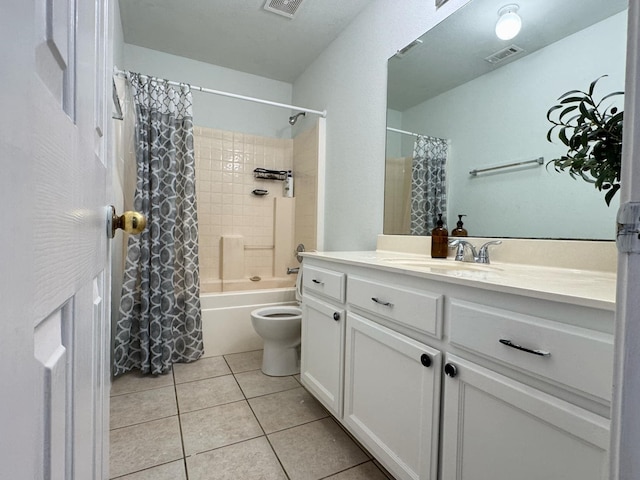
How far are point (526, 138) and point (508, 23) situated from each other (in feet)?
1.66

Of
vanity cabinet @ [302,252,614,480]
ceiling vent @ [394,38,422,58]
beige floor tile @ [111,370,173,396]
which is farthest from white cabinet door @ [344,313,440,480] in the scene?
ceiling vent @ [394,38,422,58]

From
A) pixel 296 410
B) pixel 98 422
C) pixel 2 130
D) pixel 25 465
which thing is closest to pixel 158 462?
pixel 296 410

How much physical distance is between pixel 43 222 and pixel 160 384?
1.96m

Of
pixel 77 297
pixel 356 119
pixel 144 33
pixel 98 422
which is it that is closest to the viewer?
pixel 77 297

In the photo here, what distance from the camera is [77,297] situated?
1.25 feet

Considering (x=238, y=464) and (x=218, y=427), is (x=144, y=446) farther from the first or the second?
(x=238, y=464)

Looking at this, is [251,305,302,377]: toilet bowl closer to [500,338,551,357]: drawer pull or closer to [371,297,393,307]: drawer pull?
[371,297,393,307]: drawer pull

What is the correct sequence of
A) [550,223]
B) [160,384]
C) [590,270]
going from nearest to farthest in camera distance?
[590,270], [550,223], [160,384]

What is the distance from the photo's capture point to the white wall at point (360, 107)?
1.79 metres

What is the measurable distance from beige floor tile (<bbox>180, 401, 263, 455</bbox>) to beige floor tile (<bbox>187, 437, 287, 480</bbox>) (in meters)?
0.05

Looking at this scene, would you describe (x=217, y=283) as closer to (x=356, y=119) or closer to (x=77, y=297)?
(x=356, y=119)

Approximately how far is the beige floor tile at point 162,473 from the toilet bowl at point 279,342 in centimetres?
81

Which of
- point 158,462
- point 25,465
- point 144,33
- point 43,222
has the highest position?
point 144,33

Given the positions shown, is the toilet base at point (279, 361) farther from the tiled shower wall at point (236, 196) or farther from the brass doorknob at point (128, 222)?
the brass doorknob at point (128, 222)
